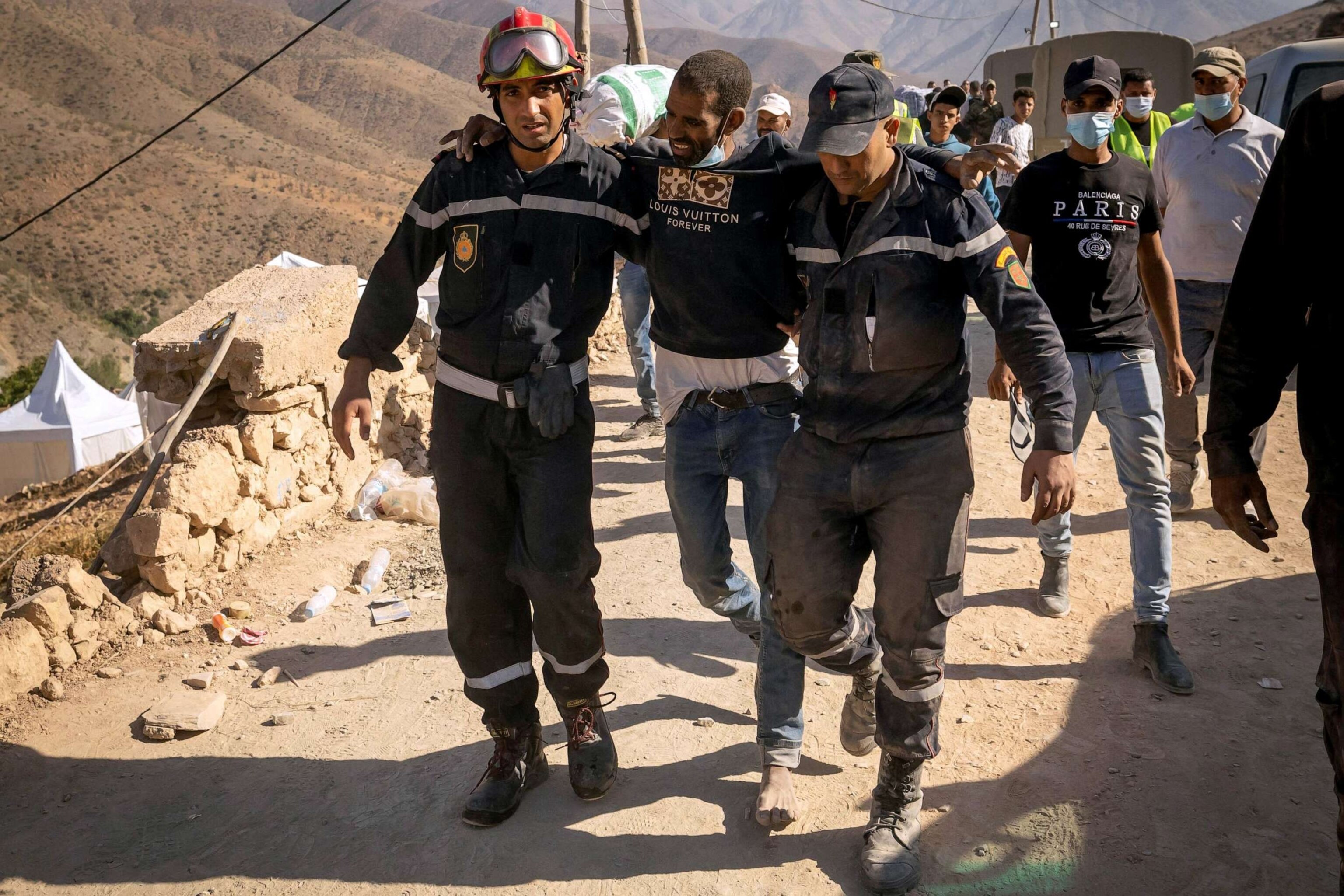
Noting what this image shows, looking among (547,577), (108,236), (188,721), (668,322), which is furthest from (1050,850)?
(108,236)

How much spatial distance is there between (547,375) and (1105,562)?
3.21m

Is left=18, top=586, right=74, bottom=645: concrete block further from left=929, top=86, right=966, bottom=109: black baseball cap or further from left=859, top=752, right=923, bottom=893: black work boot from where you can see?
left=929, top=86, right=966, bottom=109: black baseball cap

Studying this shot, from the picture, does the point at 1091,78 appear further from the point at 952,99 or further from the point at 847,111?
the point at 952,99

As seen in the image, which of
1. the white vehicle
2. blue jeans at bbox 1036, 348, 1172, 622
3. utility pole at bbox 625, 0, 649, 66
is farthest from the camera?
utility pole at bbox 625, 0, 649, 66

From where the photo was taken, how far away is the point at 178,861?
3.13 meters

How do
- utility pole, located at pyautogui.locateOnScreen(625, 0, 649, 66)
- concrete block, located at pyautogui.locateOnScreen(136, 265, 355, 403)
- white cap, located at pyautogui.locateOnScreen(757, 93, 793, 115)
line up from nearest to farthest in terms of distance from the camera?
1. concrete block, located at pyautogui.locateOnScreen(136, 265, 355, 403)
2. white cap, located at pyautogui.locateOnScreen(757, 93, 793, 115)
3. utility pole, located at pyautogui.locateOnScreen(625, 0, 649, 66)

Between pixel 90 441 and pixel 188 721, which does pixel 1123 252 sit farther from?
pixel 90 441

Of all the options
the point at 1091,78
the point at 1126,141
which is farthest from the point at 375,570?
the point at 1126,141

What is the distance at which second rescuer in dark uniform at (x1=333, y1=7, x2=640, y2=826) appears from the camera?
304 centimetres

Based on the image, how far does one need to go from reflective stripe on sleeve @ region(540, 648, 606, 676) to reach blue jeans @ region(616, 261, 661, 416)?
3619 millimetres

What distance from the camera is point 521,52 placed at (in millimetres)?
2965

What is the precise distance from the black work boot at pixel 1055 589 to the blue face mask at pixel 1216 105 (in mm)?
2360

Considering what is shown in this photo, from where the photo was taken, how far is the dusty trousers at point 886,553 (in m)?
2.76

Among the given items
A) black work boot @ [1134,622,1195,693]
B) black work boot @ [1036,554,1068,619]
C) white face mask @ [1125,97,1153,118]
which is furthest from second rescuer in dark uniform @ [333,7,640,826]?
white face mask @ [1125,97,1153,118]
